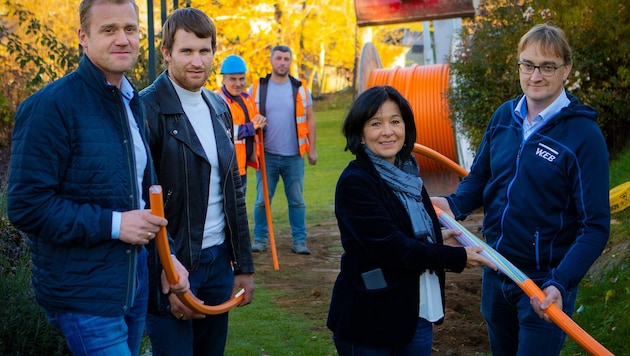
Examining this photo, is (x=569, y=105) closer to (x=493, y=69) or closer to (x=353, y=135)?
(x=353, y=135)

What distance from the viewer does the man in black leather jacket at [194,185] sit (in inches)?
153

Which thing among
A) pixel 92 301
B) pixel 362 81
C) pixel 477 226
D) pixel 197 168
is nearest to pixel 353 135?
pixel 197 168

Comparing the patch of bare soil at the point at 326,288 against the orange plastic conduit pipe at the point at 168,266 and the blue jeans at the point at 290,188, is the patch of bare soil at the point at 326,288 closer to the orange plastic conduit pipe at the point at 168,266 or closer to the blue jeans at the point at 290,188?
the blue jeans at the point at 290,188

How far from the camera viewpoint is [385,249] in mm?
3568

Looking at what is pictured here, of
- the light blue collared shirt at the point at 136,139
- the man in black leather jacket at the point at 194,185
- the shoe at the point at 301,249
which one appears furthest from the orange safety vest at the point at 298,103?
the light blue collared shirt at the point at 136,139

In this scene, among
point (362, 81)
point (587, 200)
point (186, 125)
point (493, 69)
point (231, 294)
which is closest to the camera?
point (587, 200)

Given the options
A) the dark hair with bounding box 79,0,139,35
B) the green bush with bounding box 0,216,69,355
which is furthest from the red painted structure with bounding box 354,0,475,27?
the dark hair with bounding box 79,0,139,35

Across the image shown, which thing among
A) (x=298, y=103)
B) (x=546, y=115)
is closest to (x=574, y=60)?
(x=298, y=103)

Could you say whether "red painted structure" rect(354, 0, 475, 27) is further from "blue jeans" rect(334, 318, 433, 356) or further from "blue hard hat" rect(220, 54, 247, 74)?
"blue jeans" rect(334, 318, 433, 356)

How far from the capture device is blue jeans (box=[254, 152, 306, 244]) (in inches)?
399

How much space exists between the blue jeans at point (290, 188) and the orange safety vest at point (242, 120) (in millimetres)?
438

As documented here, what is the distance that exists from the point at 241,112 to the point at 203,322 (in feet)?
18.3

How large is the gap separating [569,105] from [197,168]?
1.72 m

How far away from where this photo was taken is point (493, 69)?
11.0 meters
